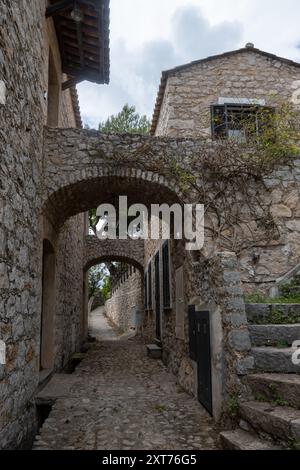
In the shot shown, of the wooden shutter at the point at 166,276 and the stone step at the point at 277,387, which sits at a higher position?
the wooden shutter at the point at 166,276

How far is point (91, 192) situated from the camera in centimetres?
588

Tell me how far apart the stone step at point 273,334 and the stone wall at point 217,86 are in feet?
17.0

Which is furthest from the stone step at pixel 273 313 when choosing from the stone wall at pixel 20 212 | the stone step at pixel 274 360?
the stone wall at pixel 20 212

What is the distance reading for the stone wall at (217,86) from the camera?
7957mm

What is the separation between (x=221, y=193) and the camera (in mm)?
5555

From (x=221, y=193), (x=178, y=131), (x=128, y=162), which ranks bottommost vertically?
(x=221, y=193)

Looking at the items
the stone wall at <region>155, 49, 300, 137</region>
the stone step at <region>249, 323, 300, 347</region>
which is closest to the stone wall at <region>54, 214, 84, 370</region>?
the stone wall at <region>155, 49, 300, 137</region>

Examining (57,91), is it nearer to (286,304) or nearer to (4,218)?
(4,218)

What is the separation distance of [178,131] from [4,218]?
17.4 ft

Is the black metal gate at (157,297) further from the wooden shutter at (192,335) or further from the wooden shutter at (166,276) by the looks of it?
the wooden shutter at (192,335)

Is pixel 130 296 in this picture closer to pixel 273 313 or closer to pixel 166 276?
pixel 166 276

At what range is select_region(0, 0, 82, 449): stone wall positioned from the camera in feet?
10.8
